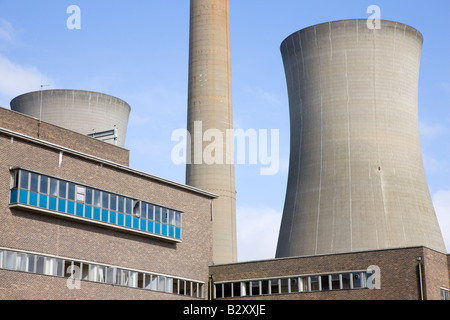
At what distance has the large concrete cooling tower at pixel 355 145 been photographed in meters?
39.5

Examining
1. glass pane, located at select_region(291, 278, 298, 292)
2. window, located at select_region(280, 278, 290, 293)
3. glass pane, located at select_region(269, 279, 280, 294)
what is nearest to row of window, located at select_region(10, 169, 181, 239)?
glass pane, located at select_region(269, 279, 280, 294)

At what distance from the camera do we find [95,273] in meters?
30.3

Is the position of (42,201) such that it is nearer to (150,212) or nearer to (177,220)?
(150,212)

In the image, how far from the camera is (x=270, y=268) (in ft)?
118

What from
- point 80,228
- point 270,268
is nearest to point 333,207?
point 270,268

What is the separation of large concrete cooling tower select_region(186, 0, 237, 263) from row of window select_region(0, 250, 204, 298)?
824cm

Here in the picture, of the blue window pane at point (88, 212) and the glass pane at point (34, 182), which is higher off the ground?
the glass pane at point (34, 182)

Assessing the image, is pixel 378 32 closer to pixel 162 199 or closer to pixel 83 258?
pixel 162 199

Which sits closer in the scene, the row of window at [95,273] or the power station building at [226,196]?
the row of window at [95,273]

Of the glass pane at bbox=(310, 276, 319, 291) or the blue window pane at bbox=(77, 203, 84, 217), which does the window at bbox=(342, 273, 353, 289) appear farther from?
the blue window pane at bbox=(77, 203, 84, 217)

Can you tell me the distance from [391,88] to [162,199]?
1574 centimetres

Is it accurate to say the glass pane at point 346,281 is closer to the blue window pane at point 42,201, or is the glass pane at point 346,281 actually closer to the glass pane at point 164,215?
the glass pane at point 164,215

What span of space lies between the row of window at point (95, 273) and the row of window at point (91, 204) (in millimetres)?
1956

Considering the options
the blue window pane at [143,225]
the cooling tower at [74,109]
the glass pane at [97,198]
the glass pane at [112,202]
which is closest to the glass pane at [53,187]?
the glass pane at [97,198]
